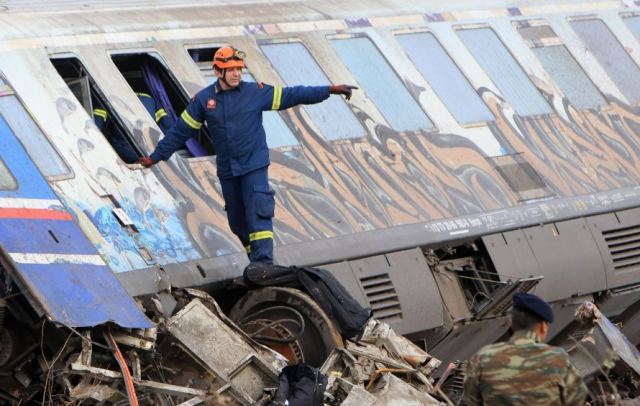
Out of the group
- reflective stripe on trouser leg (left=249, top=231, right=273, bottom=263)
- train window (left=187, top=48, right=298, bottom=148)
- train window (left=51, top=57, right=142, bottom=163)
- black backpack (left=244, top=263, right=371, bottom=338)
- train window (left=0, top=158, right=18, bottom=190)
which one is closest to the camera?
train window (left=0, top=158, right=18, bottom=190)

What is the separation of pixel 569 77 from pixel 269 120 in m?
4.19

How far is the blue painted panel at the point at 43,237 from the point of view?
1209 cm

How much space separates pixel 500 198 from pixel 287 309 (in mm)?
3530

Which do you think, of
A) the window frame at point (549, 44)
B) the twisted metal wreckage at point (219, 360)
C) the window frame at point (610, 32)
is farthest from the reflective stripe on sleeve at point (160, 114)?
the window frame at point (610, 32)

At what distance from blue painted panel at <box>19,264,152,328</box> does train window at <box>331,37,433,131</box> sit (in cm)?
472

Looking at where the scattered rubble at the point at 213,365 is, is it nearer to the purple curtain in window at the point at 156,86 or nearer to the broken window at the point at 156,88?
the broken window at the point at 156,88

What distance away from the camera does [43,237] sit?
40.7 ft

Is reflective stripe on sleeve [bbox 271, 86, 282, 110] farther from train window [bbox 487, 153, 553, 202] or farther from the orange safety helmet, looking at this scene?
train window [bbox 487, 153, 553, 202]

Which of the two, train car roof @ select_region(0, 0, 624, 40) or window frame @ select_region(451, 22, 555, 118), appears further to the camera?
window frame @ select_region(451, 22, 555, 118)

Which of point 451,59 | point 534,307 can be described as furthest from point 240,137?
point 534,307

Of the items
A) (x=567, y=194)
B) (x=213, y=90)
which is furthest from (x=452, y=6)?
(x=213, y=90)

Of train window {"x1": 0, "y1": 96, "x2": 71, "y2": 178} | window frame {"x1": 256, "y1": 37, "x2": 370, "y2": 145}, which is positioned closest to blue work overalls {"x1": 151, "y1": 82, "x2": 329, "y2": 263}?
train window {"x1": 0, "y1": 96, "x2": 71, "y2": 178}

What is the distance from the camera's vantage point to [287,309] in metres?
13.8

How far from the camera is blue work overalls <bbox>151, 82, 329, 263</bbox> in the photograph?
13969 mm
